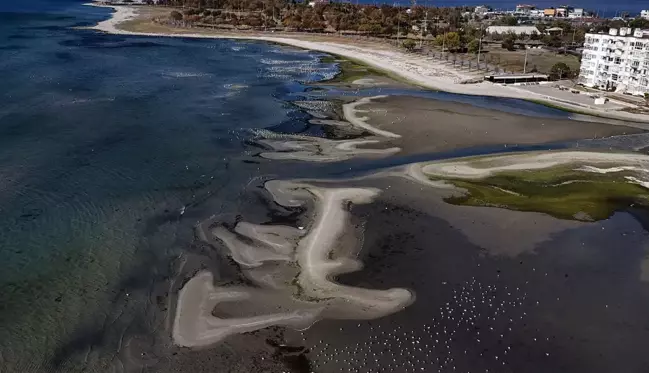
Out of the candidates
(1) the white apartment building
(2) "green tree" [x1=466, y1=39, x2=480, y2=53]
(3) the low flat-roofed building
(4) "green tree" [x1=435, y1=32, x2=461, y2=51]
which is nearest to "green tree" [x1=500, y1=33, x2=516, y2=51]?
(2) "green tree" [x1=466, y1=39, x2=480, y2=53]

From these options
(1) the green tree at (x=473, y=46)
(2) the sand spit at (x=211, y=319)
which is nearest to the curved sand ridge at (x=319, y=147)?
(2) the sand spit at (x=211, y=319)

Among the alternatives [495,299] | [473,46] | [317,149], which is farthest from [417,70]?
[495,299]

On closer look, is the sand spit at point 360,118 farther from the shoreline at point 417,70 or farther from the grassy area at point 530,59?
the grassy area at point 530,59

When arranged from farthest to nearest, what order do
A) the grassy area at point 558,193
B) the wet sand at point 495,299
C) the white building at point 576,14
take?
the white building at point 576,14, the grassy area at point 558,193, the wet sand at point 495,299

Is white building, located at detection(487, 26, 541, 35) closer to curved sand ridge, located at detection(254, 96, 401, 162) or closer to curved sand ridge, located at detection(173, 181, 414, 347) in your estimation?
curved sand ridge, located at detection(254, 96, 401, 162)

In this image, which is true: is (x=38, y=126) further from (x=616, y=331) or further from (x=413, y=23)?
(x=413, y=23)

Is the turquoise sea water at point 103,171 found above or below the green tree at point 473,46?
below

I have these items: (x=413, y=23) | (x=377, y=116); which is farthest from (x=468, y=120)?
(x=413, y=23)
